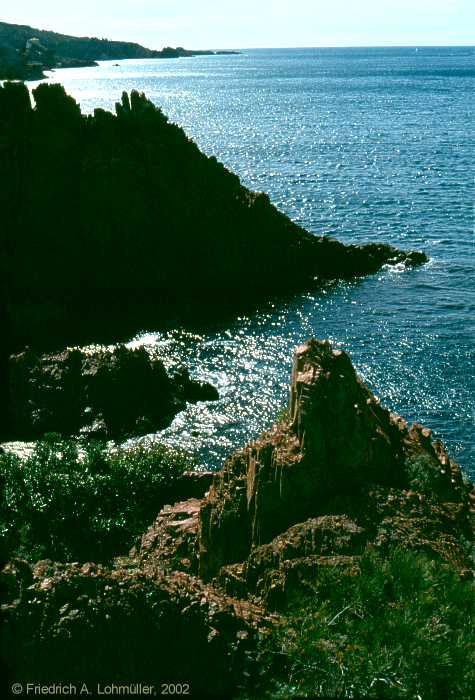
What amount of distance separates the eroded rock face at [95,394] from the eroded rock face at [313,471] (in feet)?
91.4

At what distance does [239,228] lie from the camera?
90188 millimetres

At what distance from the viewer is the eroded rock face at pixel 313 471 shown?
98.9ft

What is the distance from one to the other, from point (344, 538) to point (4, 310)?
5806cm

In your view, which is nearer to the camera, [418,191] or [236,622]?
[236,622]

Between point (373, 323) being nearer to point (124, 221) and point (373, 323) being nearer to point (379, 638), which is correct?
point (124, 221)

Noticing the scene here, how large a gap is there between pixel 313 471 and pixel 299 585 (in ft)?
18.9

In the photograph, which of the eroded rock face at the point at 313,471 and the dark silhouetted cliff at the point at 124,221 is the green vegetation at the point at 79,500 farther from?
the dark silhouetted cliff at the point at 124,221

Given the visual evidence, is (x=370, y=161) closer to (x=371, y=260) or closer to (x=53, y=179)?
(x=371, y=260)

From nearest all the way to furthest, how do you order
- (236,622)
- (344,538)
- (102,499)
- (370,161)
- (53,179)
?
(236,622) < (344,538) < (102,499) < (53,179) < (370,161)

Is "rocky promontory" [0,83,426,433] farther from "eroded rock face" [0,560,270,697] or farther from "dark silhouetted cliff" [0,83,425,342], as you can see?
"eroded rock face" [0,560,270,697]

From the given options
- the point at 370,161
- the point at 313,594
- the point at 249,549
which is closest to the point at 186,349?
the point at 249,549

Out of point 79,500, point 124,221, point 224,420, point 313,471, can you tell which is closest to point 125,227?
point 124,221

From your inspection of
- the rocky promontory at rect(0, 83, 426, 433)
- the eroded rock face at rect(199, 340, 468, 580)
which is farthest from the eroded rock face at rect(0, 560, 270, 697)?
the rocky promontory at rect(0, 83, 426, 433)

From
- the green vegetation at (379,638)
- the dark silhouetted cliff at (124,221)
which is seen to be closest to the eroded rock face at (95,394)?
the dark silhouetted cliff at (124,221)
